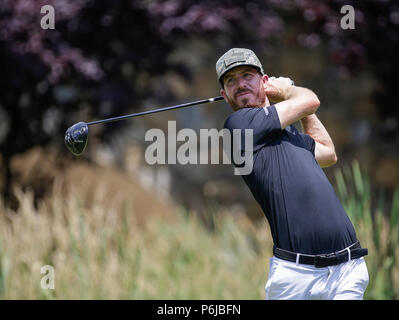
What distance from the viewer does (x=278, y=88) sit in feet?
9.07

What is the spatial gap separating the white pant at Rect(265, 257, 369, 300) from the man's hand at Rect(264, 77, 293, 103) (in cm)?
71

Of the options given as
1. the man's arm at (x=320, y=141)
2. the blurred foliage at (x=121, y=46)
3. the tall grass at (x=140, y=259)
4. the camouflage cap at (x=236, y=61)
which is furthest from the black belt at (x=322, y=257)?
the blurred foliage at (x=121, y=46)

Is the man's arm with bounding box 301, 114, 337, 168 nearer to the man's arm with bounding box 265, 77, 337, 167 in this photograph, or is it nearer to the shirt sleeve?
the man's arm with bounding box 265, 77, 337, 167

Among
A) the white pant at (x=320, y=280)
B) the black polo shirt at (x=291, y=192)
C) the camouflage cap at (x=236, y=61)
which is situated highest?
the camouflage cap at (x=236, y=61)

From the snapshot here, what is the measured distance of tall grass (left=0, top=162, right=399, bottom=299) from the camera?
4.70m

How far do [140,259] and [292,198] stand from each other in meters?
3.08

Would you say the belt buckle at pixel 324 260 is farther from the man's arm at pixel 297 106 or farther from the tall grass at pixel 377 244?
the tall grass at pixel 377 244

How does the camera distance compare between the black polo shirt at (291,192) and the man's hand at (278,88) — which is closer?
the black polo shirt at (291,192)

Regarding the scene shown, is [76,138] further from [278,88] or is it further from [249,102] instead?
[278,88]

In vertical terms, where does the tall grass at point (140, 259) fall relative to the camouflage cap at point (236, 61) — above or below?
below

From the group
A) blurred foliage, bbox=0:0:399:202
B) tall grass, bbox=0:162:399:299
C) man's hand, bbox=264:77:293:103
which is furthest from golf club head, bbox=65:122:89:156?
blurred foliage, bbox=0:0:399:202

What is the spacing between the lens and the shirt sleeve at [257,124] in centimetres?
266

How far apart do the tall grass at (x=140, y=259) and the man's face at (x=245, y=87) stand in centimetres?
181
